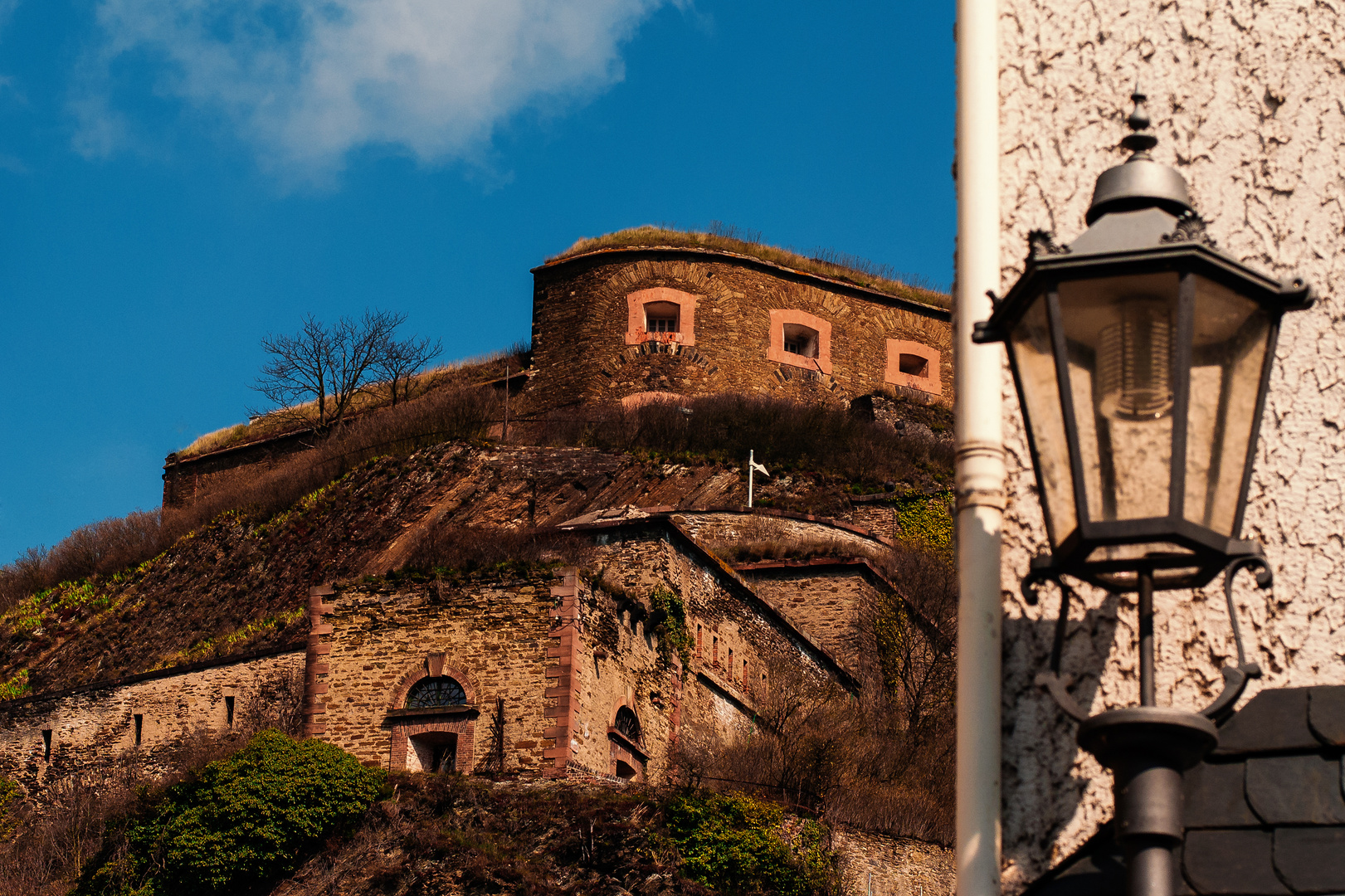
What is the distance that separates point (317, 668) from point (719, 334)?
58.7 ft

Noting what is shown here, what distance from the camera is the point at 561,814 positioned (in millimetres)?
19078

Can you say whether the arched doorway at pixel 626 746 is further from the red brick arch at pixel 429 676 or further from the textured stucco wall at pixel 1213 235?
the textured stucco wall at pixel 1213 235

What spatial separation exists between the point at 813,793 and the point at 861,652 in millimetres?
6327

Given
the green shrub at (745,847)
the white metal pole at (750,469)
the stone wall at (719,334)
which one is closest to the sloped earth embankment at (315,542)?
the white metal pole at (750,469)

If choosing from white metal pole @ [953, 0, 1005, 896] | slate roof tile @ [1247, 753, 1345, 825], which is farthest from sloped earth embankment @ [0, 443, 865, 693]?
slate roof tile @ [1247, 753, 1345, 825]

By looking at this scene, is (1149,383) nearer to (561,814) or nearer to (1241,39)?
(1241,39)

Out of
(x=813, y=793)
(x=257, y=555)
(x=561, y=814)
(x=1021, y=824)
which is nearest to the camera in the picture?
(x=1021, y=824)

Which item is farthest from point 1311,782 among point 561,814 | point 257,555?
point 257,555

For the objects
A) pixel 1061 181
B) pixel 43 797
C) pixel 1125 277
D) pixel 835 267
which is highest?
pixel 835 267

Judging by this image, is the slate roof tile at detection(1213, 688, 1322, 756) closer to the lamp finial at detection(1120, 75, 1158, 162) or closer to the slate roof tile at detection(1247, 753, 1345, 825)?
the slate roof tile at detection(1247, 753, 1345, 825)

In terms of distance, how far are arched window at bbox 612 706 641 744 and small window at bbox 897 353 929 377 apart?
19.1 m

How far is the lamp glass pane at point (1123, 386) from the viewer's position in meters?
2.85

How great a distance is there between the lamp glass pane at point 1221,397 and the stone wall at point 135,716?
23119 millimetres

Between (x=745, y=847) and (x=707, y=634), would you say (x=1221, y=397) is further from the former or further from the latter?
(x=707, y=634)
